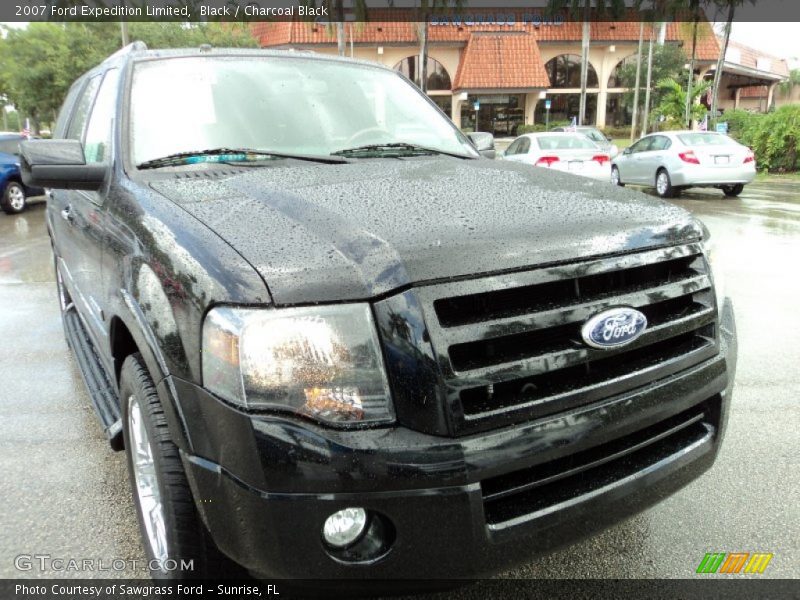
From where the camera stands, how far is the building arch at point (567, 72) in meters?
47.4

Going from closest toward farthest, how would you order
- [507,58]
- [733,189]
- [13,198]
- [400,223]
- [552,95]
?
[400,223], [13,198], [733,189], [507,58], [552,95]

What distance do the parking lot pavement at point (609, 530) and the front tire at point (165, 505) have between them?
0.53 metres

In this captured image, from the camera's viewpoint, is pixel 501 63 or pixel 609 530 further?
pixel 501 63

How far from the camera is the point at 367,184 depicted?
232cm

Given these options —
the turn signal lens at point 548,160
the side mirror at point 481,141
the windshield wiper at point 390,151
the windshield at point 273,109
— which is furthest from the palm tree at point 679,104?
the windshield wiper at point 390,151

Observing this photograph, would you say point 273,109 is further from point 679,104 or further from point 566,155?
point 679,104

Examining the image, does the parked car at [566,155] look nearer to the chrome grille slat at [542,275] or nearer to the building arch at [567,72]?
the chrome grille slat at [542,275]

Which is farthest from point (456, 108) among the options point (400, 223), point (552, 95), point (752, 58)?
point (400, 223)

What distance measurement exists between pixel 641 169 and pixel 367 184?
597 inches

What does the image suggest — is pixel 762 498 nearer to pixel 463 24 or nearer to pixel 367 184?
pixel 367 184

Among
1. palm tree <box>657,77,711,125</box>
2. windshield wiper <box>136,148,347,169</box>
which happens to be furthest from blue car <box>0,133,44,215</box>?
palm tree <box>657,77,711,125</box>

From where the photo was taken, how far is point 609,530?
2406mm

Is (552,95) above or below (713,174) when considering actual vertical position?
above

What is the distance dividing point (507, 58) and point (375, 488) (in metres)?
46.9
